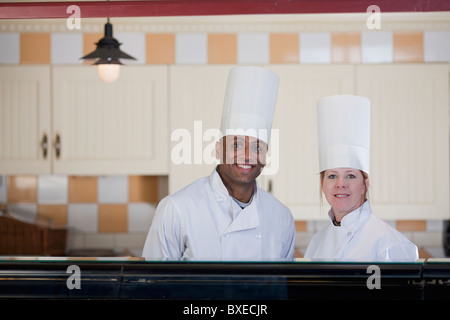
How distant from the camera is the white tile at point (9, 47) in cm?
89

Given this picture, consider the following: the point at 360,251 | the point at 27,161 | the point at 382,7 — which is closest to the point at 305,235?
the point at 360,251

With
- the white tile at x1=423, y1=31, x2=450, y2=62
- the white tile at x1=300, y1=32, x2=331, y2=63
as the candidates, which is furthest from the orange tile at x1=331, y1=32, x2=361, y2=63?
the white tile at x1=423, y1=31, x2=450, y2=62

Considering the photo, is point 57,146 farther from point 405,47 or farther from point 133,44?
point 405,47

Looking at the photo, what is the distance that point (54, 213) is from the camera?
3.16 feet

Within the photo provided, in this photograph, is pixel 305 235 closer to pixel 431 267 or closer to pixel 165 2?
pixel 431 267

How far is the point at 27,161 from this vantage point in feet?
3.13

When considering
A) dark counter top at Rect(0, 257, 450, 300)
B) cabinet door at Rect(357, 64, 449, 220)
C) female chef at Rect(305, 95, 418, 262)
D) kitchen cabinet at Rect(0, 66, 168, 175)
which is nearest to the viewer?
dark counter top at Rect(0, 257, 450, 300)

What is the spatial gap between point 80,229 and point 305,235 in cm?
39

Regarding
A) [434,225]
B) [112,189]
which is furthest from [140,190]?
[434,225]

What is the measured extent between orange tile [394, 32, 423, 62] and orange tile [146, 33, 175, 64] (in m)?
0.37

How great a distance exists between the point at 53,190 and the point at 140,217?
17 cm

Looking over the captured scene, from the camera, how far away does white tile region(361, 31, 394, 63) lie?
2.93 ft

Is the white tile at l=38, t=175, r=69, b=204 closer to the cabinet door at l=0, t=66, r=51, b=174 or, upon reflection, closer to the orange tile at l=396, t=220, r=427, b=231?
the cabinet door at l=0, t=66, r=51, b=174

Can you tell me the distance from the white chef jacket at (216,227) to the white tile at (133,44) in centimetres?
29
